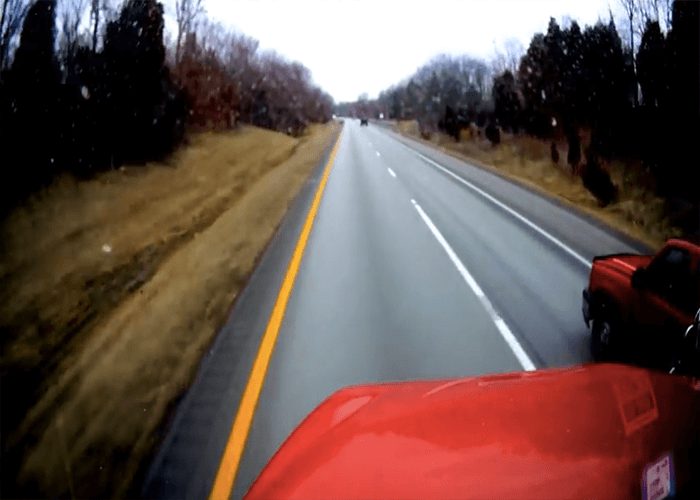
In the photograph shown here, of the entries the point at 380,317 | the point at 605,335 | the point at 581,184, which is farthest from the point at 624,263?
the point at 581,184

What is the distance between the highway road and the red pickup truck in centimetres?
35

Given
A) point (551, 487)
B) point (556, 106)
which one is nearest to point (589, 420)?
point (551, 487)

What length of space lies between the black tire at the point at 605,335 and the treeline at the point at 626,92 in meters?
3.23

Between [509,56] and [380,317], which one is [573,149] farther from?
[380,317]

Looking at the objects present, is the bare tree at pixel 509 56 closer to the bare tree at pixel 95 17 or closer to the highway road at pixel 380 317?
the highway road at pixel 380 317

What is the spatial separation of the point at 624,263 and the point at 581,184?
7.58m

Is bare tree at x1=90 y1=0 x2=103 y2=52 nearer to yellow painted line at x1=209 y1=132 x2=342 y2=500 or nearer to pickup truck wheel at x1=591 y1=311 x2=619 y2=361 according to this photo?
yellow painted line at x1=209 y1=132 x2=342 y2=500

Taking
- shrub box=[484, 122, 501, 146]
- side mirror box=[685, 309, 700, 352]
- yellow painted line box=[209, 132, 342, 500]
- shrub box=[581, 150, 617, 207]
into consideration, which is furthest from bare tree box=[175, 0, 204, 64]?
shrub box=[484, 122, 501, 146]

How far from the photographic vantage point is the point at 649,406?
2572 millimetres

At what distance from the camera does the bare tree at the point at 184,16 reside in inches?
235

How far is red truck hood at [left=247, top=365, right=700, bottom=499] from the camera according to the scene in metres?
2.10

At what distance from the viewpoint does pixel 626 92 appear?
23.6ft

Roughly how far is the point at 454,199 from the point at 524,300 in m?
8.58

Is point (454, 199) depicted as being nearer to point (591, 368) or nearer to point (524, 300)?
point (524, 300)
